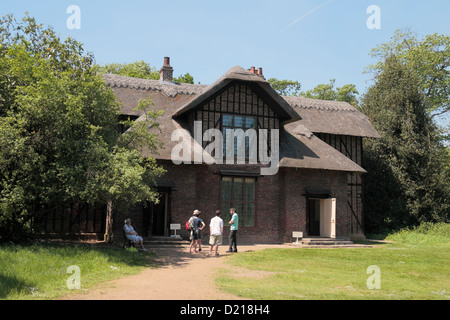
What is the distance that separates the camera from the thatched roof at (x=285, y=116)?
1927 centimetres

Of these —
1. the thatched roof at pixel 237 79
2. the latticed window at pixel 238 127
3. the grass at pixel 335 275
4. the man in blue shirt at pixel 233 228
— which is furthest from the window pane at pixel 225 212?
the thatched roof at pixel 237 79

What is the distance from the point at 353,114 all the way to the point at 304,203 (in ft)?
30.5

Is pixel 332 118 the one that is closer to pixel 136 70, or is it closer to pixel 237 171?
pixel 237 171

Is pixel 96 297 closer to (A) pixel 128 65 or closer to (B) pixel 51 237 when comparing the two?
(B) pixel 51 237

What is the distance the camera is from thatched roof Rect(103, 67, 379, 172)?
63.2 feet

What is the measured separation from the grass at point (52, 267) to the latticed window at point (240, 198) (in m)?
6.15

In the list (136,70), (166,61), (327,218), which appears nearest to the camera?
(327,218)

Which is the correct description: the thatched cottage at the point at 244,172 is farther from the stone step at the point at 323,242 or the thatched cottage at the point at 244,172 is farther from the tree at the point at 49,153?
the tree at the point at 49,153

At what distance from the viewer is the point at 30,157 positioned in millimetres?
12609

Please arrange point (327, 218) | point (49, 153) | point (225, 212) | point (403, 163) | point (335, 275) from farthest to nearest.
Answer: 1. point (403, 163)
2. point (327, 218)
3. point (225, 212)
4. point (49, 153)
5. point (335, 275)

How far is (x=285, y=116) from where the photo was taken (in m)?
20.8

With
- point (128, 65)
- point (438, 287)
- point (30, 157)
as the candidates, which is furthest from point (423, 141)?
point (128, 65)

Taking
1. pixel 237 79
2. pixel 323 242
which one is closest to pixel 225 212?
pixel 323 242

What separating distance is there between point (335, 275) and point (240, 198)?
910cm
